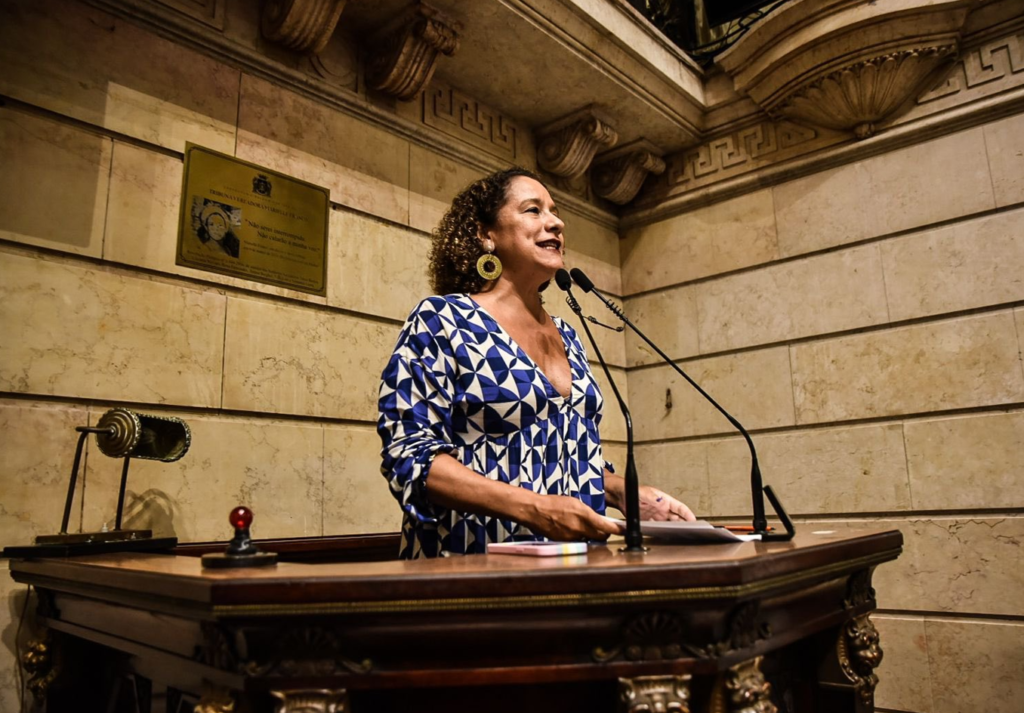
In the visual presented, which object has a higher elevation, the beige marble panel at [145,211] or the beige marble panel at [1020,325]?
the beige marble panel at [145,211]

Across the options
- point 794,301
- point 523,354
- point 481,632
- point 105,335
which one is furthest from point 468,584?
point 794,301

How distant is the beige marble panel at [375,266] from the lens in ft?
9.87

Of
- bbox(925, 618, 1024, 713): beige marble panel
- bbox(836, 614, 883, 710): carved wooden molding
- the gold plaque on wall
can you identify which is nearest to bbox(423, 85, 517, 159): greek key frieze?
the gold plaque on wall

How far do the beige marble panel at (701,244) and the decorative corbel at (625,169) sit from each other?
28cm

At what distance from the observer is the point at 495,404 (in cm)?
172

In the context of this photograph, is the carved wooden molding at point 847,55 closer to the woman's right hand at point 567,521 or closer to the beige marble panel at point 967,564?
the beige marble panel at point 967,564

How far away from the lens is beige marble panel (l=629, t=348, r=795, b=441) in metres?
3.82

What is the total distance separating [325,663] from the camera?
3.20ft

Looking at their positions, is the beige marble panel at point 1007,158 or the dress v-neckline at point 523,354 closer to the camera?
the dress v-neckline at point 523,354

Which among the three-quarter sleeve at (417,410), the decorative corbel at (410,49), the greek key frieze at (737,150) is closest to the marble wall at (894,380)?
A: the greek key frieze at (737,150)

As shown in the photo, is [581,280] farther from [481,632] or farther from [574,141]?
[574,141]

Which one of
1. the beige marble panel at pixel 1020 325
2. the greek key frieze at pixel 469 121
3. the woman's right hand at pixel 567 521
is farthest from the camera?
the greek key frieze at pixel 469 121

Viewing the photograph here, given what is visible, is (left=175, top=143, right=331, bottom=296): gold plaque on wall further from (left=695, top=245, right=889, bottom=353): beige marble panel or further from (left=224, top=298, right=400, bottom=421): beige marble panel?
(left=695, top=245, right=889, bottom=353): beige marble panel

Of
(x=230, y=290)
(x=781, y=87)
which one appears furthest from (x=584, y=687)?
(x=781, y=87)
